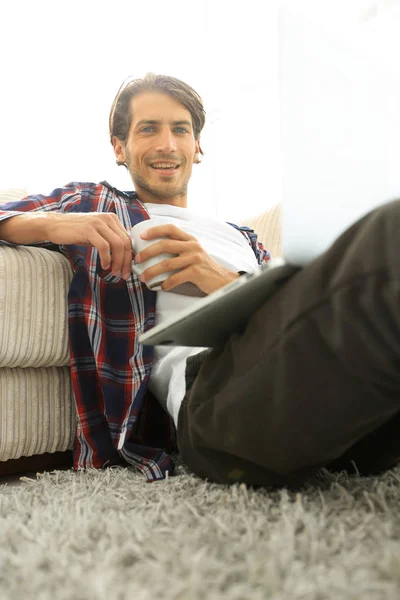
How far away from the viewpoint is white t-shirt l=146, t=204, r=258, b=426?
89 centimetres

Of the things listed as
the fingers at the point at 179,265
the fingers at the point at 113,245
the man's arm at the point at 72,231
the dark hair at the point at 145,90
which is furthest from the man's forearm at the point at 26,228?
the dark hair at the point at 145,90

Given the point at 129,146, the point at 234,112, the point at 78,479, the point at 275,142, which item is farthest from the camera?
the point at 234,112

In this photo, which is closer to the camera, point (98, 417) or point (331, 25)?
point (331, 25)

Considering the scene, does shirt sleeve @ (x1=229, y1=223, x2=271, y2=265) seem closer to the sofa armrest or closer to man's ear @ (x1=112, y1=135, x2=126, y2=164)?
man's ear @ (x1=112, y1=135, x2=126, y2=164)

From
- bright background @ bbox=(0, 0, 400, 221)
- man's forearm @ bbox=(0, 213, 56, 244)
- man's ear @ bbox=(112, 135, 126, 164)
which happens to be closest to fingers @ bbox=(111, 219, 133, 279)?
man's forearm @ bbox=(0, 213, 56, 244)

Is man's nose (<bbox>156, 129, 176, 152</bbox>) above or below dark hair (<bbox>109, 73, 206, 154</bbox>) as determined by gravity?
below

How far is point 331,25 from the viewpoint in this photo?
501 millimetres

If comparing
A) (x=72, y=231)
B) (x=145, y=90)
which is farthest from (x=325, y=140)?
(x=145, y=90)

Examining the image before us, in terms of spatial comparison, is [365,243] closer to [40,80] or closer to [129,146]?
[129,146]

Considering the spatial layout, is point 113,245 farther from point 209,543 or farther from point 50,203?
point 209,543

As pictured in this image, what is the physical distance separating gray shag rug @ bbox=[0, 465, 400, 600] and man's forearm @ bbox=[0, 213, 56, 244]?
19.2 inches

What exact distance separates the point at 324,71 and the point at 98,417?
759mm

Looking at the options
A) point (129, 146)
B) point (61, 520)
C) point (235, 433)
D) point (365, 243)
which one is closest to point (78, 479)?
point (61, 520)

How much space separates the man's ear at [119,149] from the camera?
53.9 inches
